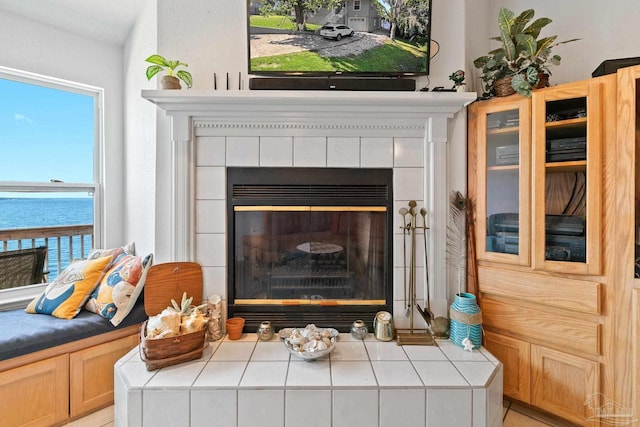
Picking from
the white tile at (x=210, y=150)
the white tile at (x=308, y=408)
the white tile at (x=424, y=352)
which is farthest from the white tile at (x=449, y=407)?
the white tile at (x=210, y=150)

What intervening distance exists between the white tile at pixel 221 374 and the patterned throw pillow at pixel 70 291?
0.89 metres

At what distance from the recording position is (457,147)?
1.69 metres

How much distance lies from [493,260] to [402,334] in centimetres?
65

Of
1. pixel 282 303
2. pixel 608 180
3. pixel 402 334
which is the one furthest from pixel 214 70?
pixel 608 180

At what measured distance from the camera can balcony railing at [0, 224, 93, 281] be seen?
195 centimetres

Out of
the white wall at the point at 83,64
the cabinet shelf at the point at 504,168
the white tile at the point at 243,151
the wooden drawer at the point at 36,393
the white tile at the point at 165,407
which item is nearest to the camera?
the white tile at the point at 165,407

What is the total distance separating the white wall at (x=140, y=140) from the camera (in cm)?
194

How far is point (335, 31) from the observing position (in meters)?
1.60

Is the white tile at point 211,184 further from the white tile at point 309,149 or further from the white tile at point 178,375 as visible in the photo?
the white tile at point 178,375

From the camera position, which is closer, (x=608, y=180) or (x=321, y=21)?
(x=608, y=180)

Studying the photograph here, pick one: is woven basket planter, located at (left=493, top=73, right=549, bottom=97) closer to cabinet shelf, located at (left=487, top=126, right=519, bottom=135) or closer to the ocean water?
cabinet shelf, located at (left=487, top=126, right=519, bottom=135)

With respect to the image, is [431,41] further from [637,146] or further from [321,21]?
[637,146]

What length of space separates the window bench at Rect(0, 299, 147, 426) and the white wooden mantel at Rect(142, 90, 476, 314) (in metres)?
0.56

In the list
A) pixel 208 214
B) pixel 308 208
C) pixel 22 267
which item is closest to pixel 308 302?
pixel 308 208
